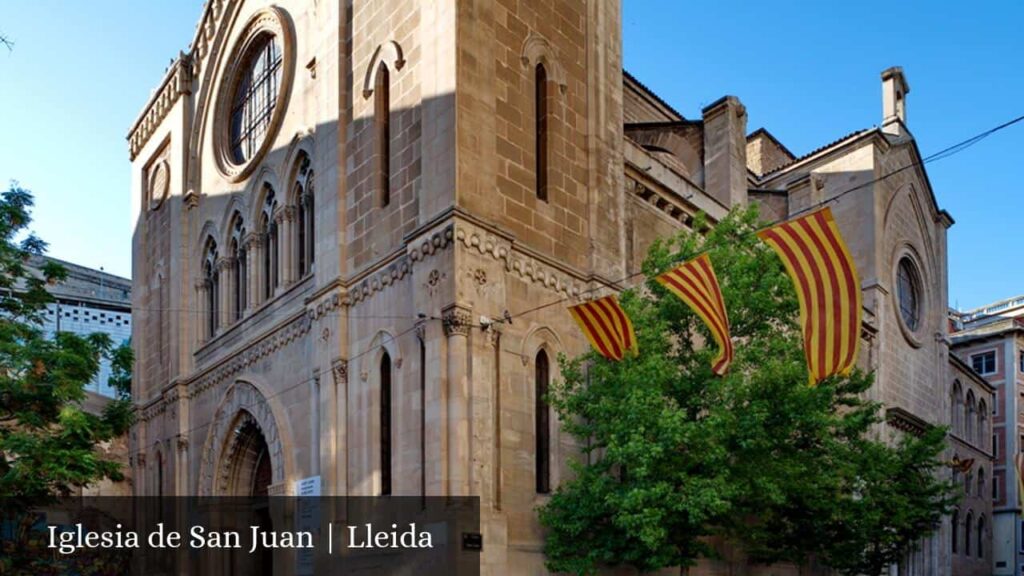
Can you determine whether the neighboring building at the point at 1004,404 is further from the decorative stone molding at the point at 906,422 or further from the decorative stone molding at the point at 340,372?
the decorative stone molding at the point at 340,372

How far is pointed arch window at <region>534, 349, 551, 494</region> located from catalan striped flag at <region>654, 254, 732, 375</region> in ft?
15.4

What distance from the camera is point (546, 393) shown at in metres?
19.8

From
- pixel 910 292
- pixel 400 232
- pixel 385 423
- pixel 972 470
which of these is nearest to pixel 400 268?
pixel 400 232

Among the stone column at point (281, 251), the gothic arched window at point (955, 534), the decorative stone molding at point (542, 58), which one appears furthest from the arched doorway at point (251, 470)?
the gothic arched window at point (955, 534)

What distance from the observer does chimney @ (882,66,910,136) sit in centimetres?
4025

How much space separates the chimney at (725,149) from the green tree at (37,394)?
17443mm

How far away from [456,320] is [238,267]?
13688 millimetres

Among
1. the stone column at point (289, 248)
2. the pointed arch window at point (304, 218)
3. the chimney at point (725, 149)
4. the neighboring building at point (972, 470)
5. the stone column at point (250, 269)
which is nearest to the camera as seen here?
the pointed arch window at point (304, 218)

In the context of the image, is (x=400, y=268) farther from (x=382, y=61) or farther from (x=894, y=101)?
(x=894, y=101)

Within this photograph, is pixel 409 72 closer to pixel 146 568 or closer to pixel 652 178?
pixel 652 178

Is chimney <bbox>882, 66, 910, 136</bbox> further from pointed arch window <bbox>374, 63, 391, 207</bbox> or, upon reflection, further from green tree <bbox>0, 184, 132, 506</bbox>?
green tree <bbox>0, 184, 132, 506</bbox>

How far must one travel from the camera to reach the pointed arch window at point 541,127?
21031 millimetres

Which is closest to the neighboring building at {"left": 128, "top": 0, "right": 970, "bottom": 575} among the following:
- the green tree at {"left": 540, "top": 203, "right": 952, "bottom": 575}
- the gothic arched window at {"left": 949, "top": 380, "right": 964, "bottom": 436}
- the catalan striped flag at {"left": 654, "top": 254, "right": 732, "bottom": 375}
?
the green tree at {"left": 540, "top": 203, "right": 952, "bottom": 575}

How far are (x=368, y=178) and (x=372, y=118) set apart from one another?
1.30m
